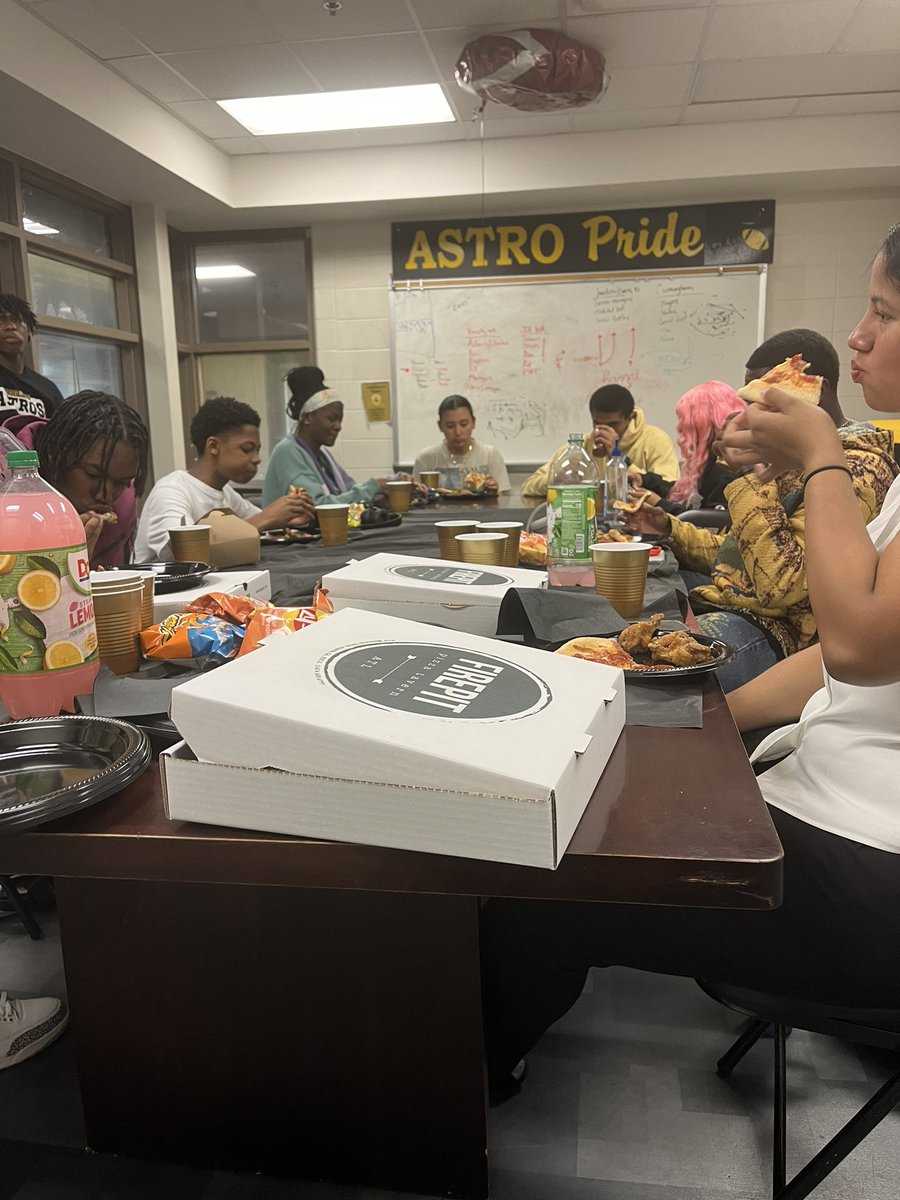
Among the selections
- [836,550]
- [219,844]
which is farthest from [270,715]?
[836,550]

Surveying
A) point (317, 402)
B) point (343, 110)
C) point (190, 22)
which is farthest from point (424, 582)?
point (343, 110)

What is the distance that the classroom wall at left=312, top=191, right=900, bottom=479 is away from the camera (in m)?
5.22

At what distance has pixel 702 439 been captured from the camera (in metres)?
2.31

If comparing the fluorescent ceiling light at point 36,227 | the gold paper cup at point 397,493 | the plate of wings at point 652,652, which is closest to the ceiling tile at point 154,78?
the fluorescent ceiling light at point 36,227

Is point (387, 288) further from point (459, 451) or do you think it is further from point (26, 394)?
point (26, 394)

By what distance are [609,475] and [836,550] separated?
2164 millimetres

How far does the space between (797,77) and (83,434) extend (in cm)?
398

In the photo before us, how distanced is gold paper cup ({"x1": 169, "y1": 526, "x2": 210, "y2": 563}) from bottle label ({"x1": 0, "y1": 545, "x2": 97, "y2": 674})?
83cm

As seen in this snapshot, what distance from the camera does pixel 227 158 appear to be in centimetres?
506

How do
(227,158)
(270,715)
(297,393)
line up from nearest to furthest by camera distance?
(270,715) < (297,393) < (227,158)

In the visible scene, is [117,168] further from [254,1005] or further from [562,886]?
[562,886]

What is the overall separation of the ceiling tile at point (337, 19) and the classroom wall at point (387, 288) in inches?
77.3

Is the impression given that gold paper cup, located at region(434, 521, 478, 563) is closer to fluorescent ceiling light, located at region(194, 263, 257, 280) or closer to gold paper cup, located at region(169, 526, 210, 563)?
gold paper cup, located at region(169, 526, 210, 563)

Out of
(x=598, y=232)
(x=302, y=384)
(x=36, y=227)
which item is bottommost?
(x=302, y=384)
